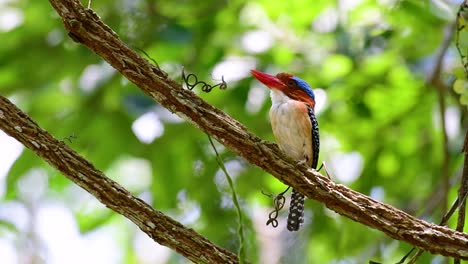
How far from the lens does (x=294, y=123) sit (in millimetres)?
2707

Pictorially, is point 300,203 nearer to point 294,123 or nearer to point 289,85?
point 294,123

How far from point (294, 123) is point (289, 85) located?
16 cm

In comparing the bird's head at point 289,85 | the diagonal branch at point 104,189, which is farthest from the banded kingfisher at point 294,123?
the diagonal branch at point 104,189

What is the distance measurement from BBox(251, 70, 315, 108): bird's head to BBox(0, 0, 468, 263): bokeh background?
0.28 m

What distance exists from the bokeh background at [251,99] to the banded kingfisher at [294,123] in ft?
0.80

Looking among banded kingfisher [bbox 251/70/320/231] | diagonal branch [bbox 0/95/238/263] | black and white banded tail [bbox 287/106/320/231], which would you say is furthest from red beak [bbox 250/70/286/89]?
diagonal branch [bbox 0/95/238/263]

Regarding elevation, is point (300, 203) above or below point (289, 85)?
below

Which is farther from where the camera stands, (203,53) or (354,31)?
(354,31)

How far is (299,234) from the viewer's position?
3.75 meters

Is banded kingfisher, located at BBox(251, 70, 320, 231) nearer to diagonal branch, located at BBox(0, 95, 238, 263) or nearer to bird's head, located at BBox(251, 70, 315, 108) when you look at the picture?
bird's head, located at BBox(251, 70, 315, 108)

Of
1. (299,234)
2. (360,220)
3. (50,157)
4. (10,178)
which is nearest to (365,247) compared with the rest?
(299,234)

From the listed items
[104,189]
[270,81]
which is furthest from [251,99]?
[104,189]

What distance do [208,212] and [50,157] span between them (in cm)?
160

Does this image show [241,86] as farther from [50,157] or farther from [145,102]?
[50,157]
